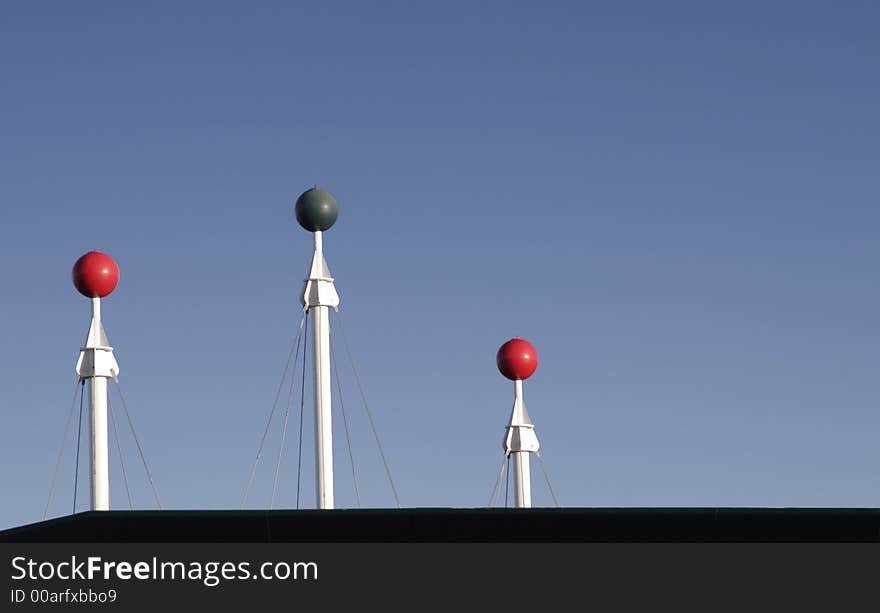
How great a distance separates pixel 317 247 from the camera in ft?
127

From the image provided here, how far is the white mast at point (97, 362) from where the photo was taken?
125 ft

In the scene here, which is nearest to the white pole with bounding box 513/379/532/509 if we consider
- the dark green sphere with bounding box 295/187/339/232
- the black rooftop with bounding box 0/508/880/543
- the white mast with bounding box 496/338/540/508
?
the white mast with bounding box 496/338/540/508

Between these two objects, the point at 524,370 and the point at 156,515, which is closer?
the point at 156,515

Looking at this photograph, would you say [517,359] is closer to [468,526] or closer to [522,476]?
[522,476]

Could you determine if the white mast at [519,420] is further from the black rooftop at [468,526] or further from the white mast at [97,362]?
the black rooftop at [468,526]

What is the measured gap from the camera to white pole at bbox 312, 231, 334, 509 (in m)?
37.0

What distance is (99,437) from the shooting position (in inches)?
1512

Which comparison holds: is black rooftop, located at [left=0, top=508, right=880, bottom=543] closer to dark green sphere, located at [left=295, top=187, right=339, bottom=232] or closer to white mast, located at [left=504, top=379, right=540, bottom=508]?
dark green sphere, located at [left=295, top=187, right=339, bottom=232]

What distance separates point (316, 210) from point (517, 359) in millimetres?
7814

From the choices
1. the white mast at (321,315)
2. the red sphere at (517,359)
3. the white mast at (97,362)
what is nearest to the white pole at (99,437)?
the white mast at (97,362)

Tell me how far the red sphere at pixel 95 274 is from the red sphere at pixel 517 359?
1048 cm
